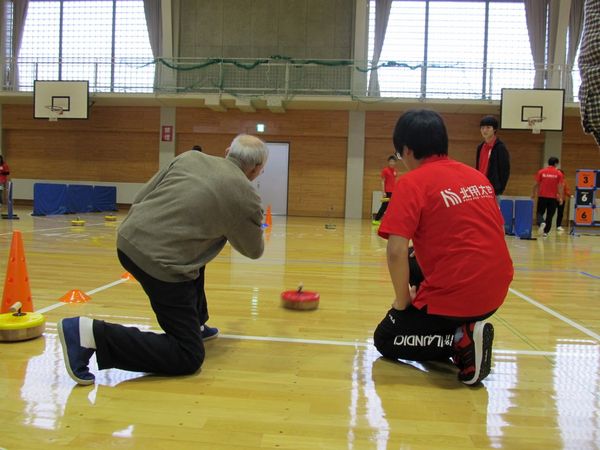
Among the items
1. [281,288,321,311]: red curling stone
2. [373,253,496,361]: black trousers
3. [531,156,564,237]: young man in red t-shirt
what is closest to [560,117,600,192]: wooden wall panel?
[531,156,564,237]: young man in red t-shirt

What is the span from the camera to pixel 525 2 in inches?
595

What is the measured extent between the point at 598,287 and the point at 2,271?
5349mm

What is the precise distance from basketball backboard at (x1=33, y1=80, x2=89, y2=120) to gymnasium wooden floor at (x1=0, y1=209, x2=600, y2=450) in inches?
509

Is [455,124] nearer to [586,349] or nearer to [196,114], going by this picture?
[196,114]

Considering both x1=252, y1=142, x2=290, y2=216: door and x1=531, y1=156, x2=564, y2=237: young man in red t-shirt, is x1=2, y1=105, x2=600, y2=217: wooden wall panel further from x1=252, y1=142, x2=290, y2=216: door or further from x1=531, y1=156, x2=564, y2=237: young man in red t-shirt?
x1=531, y1=156, x2=564, y2=237: young man in red t-shirt

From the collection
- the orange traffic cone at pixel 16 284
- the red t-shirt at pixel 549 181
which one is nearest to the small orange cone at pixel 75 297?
the orange traffic cone at pixel 16 284

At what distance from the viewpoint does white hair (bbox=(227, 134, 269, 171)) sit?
7.09 ft

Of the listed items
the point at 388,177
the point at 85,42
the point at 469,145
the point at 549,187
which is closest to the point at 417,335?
the point at 549,187

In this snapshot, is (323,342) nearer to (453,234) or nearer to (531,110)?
(453,234)

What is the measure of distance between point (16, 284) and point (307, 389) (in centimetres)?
195

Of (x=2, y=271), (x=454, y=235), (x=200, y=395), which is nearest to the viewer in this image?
(x=200, y=395)

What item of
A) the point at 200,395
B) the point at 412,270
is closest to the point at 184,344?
the point at 200,395

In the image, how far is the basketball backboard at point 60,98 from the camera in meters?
15.1

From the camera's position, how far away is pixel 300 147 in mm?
16328
